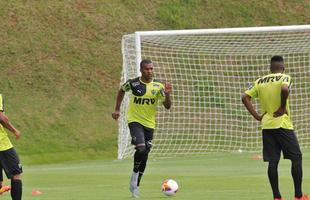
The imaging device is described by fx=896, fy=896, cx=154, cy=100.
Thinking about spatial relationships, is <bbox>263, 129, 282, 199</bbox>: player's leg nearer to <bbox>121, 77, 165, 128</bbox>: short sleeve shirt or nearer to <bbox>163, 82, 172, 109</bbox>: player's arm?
<bbox>163, 82, 172, 109</bbox>: player's arm

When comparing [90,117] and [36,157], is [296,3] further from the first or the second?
[36,157]

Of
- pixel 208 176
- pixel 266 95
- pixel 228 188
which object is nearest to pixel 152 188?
pixel 228 188

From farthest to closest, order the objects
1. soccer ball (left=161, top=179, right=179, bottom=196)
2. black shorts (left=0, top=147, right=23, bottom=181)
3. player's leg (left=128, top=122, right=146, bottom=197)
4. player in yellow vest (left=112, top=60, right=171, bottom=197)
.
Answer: player in yellow vest (left=112, top=60, right=171, bottom=197)
player's leg (left=128, top=122, right=146, bottom=197)
soccer ball (left=161, top=179, right=179, bottom=196)
black shorts (left=0, top=147, right=23, bottom=181)

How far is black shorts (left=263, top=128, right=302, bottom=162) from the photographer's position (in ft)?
38.8

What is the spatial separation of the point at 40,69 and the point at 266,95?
60.5 feet

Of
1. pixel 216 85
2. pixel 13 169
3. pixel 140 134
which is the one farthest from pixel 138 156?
pixel 216 85

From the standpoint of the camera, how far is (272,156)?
1189cm

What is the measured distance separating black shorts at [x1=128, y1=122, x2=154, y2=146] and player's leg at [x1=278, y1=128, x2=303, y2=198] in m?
2.76

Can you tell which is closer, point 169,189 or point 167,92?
point 169,189

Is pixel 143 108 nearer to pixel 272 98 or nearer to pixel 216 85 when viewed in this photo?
pixel 272 98

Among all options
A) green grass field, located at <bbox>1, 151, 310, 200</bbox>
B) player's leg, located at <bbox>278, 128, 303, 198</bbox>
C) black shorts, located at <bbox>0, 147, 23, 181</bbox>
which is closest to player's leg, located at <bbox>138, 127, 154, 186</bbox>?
green grass field, located at <bbox>1, 151, 310, 200</bbox>

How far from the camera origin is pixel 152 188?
1547cm

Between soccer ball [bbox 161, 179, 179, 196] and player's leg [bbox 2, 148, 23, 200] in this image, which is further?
soccer ball [bbox 161, 179, 179, 196]

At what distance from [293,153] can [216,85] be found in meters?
16.5
